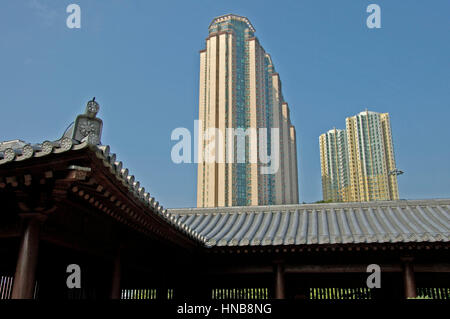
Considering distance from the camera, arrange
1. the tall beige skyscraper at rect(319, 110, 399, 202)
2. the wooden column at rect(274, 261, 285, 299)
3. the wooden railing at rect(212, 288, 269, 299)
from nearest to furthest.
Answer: the wooden column at rect(274, 261, 285, 299) < the wooden railing at rect(212, 288, 269, 299) < the tall beige skyscraper at rect(319, 110, 399, 202)

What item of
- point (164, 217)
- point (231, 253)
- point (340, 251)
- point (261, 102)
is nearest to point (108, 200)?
point (164, 217)

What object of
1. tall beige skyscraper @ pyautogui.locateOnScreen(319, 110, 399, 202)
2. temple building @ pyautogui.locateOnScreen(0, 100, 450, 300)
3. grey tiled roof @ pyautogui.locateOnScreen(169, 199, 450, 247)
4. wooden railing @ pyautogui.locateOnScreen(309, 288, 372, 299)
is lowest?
wooden railing @ pyautogui.locateOnScreen(309, 288, 372, 299)

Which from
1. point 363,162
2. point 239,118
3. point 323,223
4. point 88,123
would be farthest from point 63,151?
point 363,162

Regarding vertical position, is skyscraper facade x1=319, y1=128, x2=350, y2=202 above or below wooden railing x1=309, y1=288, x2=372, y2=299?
above

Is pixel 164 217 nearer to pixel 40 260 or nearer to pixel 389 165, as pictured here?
pixel 40 260

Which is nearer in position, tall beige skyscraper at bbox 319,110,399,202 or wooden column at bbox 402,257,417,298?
Answer: wooden column at bbox 402,257,417,298

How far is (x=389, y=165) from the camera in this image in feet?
244

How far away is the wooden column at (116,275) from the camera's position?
765cm

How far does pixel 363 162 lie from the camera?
7731 centimetres

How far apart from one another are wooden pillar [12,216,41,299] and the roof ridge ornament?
1.29 meters

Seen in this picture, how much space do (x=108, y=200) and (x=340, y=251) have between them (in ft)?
20.4

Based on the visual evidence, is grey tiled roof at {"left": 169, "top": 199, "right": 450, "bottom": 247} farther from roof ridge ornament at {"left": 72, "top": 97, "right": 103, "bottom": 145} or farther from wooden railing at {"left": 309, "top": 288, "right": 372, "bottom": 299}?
roof ridge ornament at {"left": 72, "top": 97, "right": 103, "bottom": 145}

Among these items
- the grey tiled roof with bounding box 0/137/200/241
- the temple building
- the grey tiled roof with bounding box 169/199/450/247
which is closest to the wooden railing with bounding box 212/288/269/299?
the temple building

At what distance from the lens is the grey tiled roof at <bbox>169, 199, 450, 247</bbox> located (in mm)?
9016
